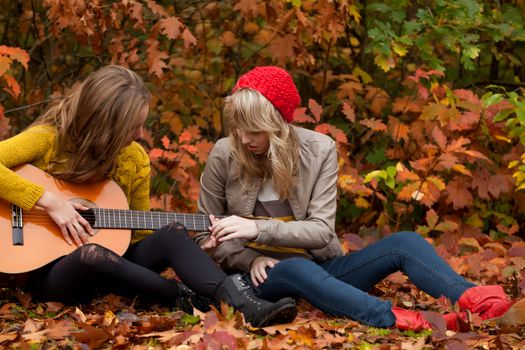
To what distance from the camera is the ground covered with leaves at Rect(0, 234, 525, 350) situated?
2895 mm

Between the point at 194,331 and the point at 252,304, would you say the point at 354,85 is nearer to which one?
the point at 252,304

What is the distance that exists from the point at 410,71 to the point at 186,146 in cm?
226

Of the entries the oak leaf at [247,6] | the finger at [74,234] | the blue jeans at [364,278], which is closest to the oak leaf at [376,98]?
the oak leaf at [247,6]

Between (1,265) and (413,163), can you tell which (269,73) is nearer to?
(1,265)

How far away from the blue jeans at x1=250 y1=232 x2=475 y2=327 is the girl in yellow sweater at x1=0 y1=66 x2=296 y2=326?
0.58ft

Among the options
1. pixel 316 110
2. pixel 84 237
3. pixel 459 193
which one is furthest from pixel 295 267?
pixel 459 193

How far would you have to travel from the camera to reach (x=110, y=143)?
11.9 ft

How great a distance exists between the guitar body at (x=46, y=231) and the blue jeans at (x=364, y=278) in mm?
722

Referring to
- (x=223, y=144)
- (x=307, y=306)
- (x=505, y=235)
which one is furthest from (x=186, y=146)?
(x=505, y=235)

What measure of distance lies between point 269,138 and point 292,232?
433mm

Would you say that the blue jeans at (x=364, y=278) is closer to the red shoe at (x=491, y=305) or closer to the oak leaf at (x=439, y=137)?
the red shoe at (x=491, y=305)

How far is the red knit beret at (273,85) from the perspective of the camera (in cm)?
365

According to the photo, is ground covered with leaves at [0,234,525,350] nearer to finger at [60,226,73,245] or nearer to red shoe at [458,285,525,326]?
red shoe at [458,285,525,326]

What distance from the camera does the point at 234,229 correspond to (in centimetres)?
354
